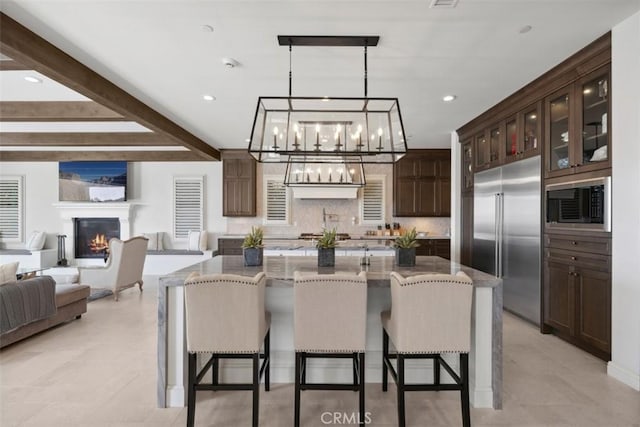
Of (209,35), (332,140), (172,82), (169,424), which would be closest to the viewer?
(169,424)

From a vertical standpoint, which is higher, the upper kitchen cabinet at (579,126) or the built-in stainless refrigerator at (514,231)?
the upper kitchen cabinet at (579,126)

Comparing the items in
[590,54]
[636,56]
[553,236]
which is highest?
[590,54]

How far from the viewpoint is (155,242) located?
7.30 m

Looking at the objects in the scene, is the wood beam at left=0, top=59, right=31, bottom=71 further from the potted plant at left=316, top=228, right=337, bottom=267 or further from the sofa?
the potted plant at left=316, top=228, right=337, bottom=267

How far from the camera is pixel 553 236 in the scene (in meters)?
3.43

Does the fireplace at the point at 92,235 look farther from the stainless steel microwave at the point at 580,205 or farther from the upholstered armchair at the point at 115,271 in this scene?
the stainless steel microwave at the point at 580,205

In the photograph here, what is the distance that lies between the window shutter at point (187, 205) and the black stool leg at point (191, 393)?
5.93 m

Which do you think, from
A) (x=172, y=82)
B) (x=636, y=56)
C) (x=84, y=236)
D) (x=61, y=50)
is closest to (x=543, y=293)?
(x=636, y=56)

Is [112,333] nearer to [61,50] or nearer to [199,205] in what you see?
[61,50]

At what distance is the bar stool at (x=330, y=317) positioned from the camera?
198cm

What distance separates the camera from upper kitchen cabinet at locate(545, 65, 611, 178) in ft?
9.33

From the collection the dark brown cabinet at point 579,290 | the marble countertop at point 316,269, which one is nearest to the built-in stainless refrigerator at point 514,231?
the dark brown cabinet at point 579,290

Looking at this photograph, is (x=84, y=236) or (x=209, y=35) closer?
(x=209, y=35)

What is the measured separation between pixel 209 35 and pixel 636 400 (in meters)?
4.14
